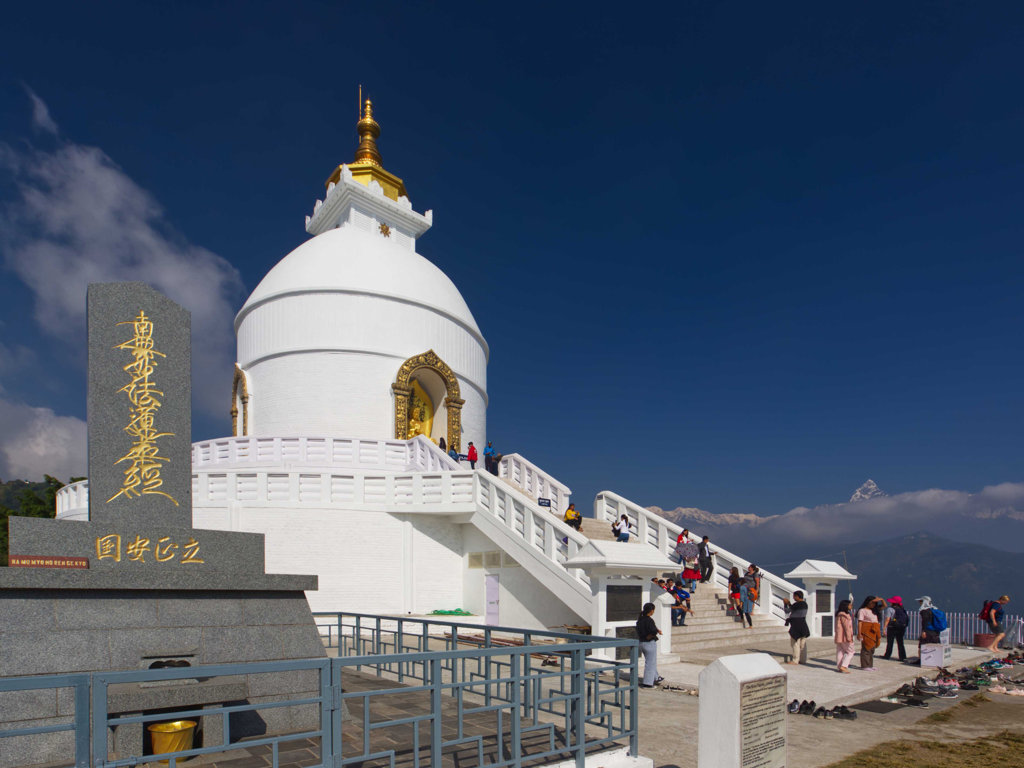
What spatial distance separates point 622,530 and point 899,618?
259 inches

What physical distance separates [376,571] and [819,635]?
11101 millimetres

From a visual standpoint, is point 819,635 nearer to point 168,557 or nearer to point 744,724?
point 744,724

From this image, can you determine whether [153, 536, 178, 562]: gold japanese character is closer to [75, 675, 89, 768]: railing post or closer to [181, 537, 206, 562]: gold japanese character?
[181, 537, 206, 562]: gold japanese character

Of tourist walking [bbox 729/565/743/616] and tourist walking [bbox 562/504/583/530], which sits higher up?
tourist walking [bbox 562/504/583/530]

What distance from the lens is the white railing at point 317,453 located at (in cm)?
1948

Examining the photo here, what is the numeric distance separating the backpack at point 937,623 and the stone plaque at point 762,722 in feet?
32.4

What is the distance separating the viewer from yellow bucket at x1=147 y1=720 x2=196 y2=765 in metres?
6.00

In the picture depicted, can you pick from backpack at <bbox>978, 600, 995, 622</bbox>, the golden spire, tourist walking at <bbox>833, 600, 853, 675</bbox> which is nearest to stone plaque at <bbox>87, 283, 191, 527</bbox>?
tourist walking at <bbox>833, 600, 853, 675</bbox>

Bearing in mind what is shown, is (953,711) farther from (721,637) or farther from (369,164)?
(369,164)

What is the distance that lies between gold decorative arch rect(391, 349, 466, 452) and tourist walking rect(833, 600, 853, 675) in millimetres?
14569

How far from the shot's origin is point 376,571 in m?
17.8

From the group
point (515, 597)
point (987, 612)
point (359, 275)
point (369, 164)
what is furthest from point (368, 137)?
point (987, 612)

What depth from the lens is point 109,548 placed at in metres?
7.00

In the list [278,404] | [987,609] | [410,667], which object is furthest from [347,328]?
[987,609]
